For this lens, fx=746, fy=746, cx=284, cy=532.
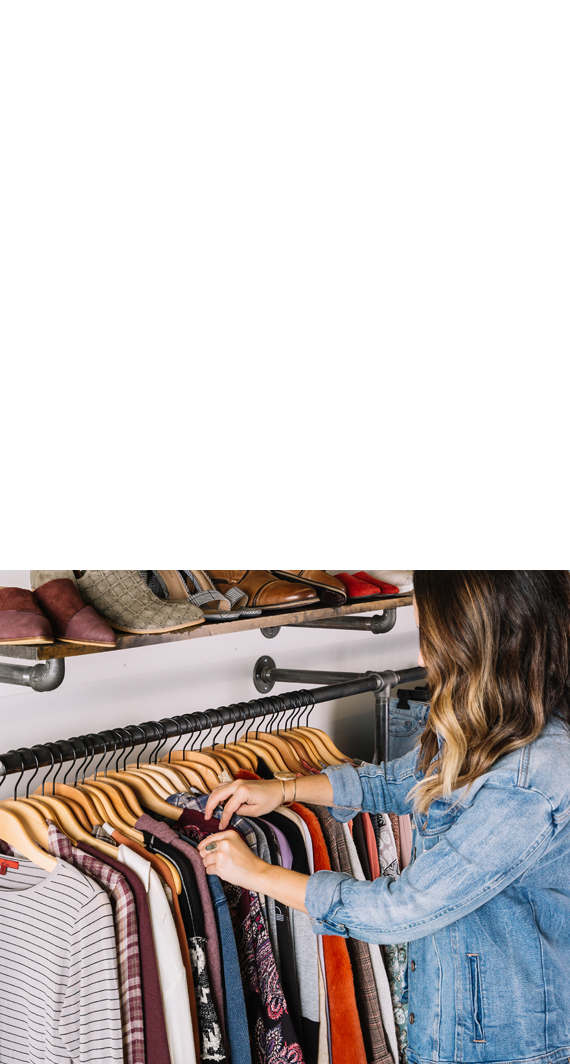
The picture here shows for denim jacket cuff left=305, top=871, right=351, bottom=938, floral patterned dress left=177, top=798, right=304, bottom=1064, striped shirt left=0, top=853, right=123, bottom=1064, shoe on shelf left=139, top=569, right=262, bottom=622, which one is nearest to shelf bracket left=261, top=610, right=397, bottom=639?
shoe on shelf left=139, top=569, right=262, bottom=622

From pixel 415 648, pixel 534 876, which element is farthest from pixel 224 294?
pixel 415 648

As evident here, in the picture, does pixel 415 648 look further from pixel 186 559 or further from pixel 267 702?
pixel 186 559

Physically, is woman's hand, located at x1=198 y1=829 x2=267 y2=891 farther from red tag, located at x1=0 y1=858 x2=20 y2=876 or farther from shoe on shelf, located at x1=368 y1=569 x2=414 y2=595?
shoe on shelf, located at x1=368 y1=569 x2=414 y2=595

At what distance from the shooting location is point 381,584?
6.08 ft

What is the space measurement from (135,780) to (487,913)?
641 millimetres

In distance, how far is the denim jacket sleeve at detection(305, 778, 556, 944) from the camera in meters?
0.98

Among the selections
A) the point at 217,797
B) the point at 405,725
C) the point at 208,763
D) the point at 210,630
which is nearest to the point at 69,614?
the point at 210,630

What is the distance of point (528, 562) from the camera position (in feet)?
0.66

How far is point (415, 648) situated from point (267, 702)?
134 centimetres

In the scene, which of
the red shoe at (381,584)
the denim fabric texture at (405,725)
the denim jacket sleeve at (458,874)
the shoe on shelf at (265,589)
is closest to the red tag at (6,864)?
the denim jacket sleeve at (458,874)

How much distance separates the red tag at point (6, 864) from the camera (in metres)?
1.17

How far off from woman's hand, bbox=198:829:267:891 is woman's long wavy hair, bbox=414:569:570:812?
31cm

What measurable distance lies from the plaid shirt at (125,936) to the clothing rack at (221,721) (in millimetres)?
137

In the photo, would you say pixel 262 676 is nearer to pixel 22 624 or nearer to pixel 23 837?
pixel 23 837
